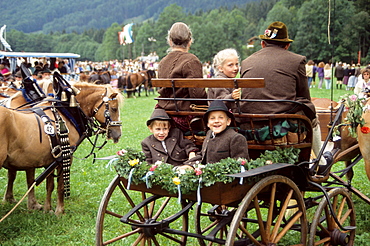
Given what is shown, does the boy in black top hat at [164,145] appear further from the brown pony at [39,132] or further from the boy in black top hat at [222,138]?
the brown pony at [39,132]

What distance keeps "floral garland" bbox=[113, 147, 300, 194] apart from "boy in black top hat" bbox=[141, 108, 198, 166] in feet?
0.64

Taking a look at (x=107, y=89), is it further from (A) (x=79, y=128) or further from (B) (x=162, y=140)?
(B) (x=162, y=140)

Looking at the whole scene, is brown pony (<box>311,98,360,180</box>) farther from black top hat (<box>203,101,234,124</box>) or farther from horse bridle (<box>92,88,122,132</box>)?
horse bridle (<box>92,88,122,132</box>)

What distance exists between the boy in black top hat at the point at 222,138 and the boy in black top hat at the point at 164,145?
35cm

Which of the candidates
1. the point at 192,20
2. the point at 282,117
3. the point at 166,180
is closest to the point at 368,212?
the point at 282,117

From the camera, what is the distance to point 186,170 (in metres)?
3.67

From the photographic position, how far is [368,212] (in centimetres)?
639

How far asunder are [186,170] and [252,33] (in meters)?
128

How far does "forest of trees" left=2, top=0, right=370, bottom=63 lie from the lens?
210 feet

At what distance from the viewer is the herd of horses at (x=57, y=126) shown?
18.7 feet

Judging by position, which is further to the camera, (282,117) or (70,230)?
(70,230)

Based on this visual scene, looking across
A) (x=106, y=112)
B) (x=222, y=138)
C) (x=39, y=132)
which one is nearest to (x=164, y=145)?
(x=222, y=138)

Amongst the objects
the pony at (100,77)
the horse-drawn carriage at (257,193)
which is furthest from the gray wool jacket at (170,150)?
the pony at (100,77)

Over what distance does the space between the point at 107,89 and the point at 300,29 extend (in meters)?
71.1
